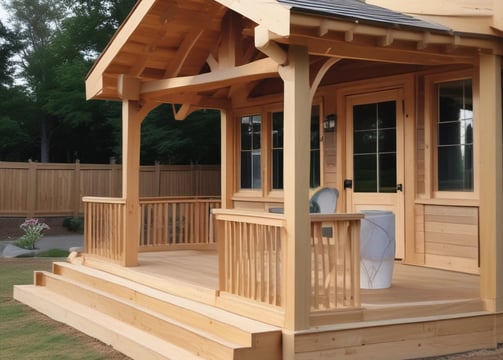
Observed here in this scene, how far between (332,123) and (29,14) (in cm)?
2647

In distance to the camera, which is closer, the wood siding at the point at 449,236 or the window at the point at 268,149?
the wood siding at the point at 449,236

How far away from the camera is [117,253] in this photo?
768 centimetres

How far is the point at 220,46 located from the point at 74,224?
13.1 m

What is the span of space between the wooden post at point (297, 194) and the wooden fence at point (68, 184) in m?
15.5

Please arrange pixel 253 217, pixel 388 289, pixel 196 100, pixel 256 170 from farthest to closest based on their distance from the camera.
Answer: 1. pixel 256 170
2. pixel 196 100
3. pixel 388 289
4. pixel 253 217

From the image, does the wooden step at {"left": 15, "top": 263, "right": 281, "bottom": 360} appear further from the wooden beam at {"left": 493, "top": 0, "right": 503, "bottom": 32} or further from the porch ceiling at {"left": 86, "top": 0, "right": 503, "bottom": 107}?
the wooden beam at {"left": 493, "top": 0, "right": 503, "bottom": 32}

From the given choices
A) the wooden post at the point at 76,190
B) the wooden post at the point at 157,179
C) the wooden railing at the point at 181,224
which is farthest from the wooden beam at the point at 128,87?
the wooden post at the point at 157,179

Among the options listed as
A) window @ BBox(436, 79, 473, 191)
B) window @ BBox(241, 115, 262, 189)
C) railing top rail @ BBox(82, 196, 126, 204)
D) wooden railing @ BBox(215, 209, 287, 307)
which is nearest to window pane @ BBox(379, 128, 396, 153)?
window @ BBox(436, 79, 473, 191)

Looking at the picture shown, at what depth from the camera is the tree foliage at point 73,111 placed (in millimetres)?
20953

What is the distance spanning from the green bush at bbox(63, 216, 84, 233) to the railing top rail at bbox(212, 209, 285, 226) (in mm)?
14054

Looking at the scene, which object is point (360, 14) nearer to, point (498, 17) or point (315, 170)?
point (498, 17)

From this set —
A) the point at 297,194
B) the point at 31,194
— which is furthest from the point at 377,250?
the point at 31,194

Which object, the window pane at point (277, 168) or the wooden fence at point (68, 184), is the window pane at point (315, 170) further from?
the wooden fence at point (68, 184)

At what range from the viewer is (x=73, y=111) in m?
23.0
